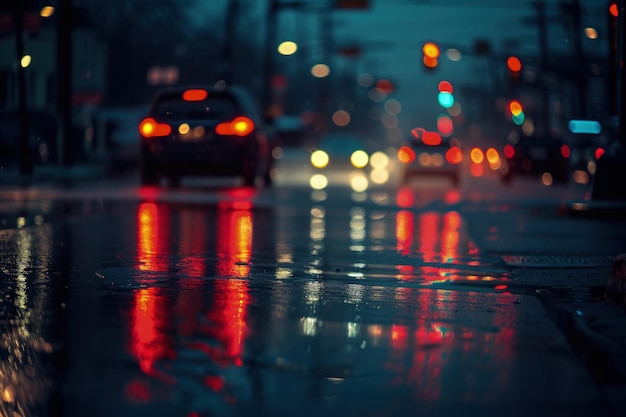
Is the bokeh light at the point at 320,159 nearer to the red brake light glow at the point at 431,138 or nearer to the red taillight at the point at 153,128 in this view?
the red brake light glow at the point at 431,138

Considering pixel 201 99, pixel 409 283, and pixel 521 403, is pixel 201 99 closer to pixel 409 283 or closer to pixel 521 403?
pixel 409 283

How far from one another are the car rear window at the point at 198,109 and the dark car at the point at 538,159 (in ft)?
58.8

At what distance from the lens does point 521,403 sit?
5.98 metres

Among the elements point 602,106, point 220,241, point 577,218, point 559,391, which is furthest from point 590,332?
point 602,106

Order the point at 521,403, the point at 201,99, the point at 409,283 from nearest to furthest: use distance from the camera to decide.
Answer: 1. the point at 521,403
2. the point at 409,283
3. the point at 201,99

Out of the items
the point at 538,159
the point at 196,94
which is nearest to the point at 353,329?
the point at 196,94

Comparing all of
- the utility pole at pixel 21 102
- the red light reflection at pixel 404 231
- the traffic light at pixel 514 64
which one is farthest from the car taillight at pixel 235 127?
the traffic light at pixel 514 64

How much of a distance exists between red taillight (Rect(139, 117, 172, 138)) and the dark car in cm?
1870

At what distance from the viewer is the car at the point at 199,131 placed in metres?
25.3

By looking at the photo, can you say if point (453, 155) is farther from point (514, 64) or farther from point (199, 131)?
point (199, 131)

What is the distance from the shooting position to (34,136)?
4097 centimetres

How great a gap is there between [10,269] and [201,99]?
46.1ft

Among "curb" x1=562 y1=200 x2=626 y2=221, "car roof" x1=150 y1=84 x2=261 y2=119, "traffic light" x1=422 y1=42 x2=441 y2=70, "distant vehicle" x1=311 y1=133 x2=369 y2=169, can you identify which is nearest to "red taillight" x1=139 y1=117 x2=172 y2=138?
"car roof" x1=150 y1=84 x2=261 y2=119

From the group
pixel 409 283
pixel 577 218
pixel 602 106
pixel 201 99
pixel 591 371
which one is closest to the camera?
pixel 591 371
